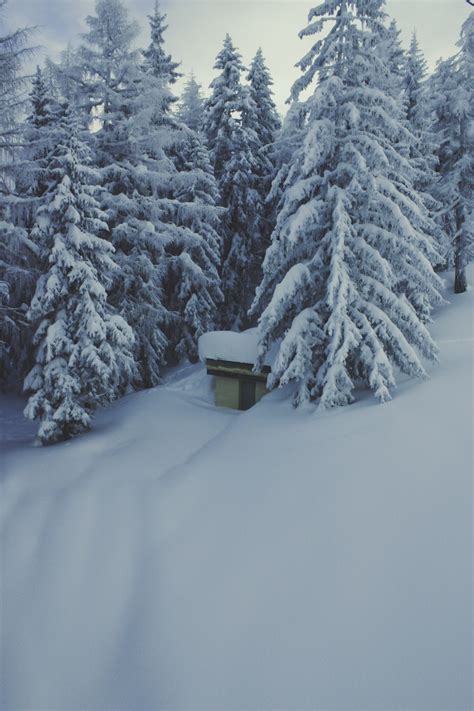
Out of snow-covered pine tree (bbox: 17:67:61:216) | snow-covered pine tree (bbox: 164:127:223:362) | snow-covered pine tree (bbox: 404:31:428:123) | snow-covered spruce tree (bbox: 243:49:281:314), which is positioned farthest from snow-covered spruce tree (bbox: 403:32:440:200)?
snow-covered pine tree (bbox: 17:67:61:216)

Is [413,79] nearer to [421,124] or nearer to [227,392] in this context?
[421,124]

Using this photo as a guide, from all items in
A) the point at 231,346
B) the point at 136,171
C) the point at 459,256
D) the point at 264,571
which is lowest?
the point at 264,571

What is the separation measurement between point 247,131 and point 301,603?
80.2ft

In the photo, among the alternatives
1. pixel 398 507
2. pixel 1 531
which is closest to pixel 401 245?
pixel 398 507

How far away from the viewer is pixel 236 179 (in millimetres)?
23797

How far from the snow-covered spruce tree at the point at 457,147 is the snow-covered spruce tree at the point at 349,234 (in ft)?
36.5

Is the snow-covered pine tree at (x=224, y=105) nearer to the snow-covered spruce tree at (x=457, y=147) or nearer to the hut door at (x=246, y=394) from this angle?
the snow-covered spruce tree at (x=457, y=147)

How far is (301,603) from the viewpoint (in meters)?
5.62

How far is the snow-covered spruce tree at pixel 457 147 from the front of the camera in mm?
19922

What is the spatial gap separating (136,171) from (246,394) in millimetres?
9940

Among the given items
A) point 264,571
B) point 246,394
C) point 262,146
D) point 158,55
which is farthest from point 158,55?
point 264,571

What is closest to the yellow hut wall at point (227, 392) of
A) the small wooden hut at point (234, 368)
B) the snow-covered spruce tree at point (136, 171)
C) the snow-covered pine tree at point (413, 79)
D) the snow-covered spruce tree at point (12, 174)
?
the small wooden hut at point (234, 368)

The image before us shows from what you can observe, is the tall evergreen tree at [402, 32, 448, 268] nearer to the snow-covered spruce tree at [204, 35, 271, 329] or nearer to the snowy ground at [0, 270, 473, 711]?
the snow-covered spruce tree at [204, 35, 271, 329]

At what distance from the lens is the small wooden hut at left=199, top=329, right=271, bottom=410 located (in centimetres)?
1639
